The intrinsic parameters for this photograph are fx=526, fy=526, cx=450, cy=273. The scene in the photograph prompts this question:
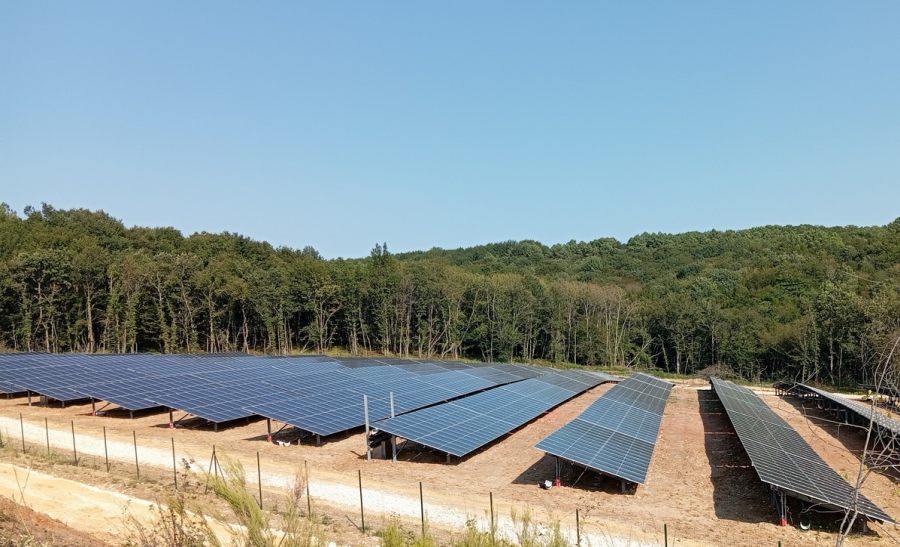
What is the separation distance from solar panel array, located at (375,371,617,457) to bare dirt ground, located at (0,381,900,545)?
75 centimetres

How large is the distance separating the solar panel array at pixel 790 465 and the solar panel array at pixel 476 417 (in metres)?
9.27

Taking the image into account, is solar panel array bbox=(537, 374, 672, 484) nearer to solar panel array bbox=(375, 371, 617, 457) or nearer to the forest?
solar panel array bbox=(375, 371, 617, 457)

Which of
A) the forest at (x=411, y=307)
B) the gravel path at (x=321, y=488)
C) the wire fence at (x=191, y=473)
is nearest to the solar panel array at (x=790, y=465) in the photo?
the wire fence at (x=191, y=473)

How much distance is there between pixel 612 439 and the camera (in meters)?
19.4

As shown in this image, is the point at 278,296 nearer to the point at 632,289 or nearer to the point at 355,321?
the point at 355,321

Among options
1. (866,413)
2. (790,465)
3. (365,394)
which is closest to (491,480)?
(365,394)

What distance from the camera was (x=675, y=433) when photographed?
26.9 m

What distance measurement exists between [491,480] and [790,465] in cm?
929

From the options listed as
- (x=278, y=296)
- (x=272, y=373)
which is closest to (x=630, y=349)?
(x=278, y=296)

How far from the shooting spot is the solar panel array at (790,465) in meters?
13.4

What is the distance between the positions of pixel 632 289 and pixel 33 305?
271 ft

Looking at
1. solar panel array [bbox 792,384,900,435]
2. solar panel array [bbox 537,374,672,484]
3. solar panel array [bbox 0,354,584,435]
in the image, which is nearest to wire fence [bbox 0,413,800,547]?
solar panel array [bbox 537,374,672,484]

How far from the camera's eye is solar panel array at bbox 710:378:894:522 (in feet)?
43.8

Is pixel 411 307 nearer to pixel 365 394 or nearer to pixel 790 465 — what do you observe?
pixel 365 394
